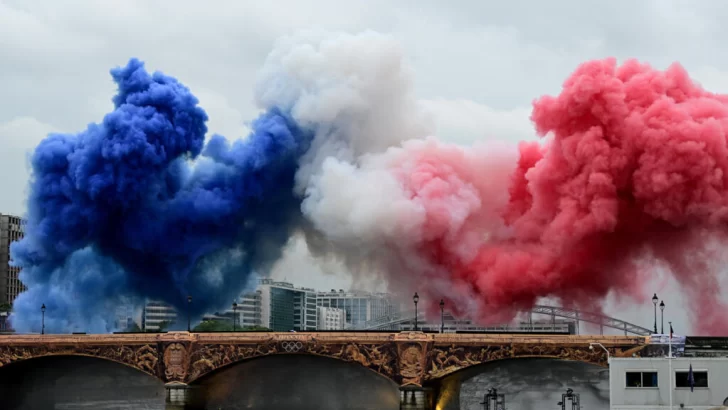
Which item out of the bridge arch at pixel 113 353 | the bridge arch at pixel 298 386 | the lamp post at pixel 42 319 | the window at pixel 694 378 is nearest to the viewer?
the window at pixel 694 378

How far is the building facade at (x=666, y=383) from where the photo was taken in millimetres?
87188

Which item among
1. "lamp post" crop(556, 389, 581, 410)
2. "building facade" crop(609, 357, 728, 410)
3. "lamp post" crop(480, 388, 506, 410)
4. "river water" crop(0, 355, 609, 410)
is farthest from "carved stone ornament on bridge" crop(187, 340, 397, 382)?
"building facade" crop(609, 357, 728, 410)

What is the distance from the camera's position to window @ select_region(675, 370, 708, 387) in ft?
288

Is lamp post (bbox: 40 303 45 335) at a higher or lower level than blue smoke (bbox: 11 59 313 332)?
lower

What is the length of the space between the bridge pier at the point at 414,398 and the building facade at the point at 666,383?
21.6 metres

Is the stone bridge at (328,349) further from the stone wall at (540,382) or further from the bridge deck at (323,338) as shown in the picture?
the stone wall at (540,382)

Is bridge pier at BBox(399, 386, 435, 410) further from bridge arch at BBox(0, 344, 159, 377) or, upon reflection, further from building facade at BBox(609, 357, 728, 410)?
bridge arch at BBox(0, 344, 159, 377)

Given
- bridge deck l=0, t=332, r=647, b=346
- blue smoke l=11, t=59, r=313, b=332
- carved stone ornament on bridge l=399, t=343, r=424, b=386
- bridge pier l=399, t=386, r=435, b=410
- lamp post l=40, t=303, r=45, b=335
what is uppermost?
blue smoke l=11, t=59, r=313, b=332

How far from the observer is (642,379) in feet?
293

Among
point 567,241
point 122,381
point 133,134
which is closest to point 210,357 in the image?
point 122,381

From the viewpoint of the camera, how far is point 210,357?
113m

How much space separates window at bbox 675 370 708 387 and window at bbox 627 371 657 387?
158 cm

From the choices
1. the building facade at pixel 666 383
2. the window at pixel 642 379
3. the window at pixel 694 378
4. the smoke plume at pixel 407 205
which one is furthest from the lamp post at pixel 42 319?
the window at pixel 694 378

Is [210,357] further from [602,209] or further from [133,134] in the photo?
[602,209]
